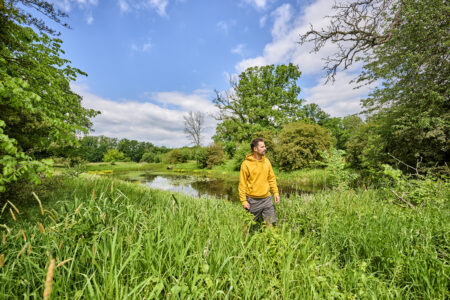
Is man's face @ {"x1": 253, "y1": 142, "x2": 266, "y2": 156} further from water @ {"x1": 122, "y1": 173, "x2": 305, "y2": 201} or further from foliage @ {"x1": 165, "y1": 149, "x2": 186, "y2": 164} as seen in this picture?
foliage @ {"x1": 165, "y1": 149, "x2": 186, "y2": 164}

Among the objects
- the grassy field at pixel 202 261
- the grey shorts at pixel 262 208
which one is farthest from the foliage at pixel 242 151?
the grassy field at pixel 202 261

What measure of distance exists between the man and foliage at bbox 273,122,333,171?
42.4 ft

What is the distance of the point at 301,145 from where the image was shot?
15805 mm

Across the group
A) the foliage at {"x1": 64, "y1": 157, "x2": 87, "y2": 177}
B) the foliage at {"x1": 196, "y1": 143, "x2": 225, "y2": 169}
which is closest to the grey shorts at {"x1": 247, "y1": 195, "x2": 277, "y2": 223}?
the foliage at {"x1": 64, "y1": 157, "x2": 87, "y2": 177}

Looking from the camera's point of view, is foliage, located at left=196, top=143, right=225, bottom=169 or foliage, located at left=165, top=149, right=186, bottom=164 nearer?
foliage, located at left=196, top=143, right=225, bottom=169

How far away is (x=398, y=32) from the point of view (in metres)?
6.84

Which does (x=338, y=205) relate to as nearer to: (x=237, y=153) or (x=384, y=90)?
→ (x=384, y=90)

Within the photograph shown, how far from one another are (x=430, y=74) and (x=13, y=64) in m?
12.5

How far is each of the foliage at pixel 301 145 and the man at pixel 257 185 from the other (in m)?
12.9

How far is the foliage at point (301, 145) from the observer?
50.6 ft

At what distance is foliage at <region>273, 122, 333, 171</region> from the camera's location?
15422 mm

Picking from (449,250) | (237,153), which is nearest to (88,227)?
(449,250)

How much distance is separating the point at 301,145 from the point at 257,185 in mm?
13834

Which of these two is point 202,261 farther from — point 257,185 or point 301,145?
point 301,145
